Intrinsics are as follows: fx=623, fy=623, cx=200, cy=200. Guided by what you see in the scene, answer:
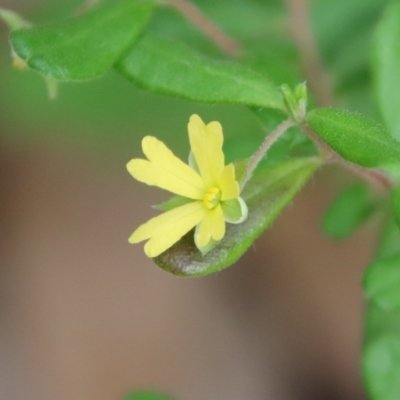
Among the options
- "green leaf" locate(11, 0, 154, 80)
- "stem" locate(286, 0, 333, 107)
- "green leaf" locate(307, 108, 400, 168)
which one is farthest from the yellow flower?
"stem" locate(286, 0, 333, 107)

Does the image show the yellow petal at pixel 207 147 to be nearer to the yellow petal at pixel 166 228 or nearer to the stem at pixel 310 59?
the yellow petal at pixel 166 228

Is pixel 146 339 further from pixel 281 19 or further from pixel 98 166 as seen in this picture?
pixel 281 19

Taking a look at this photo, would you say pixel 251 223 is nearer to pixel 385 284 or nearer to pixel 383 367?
pixel 385 284

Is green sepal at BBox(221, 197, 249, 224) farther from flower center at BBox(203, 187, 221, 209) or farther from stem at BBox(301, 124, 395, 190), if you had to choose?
stem at BBox(301, 124, 395, 190)

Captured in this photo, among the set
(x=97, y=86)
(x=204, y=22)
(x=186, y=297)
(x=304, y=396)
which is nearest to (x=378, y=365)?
(x=204, y=22)

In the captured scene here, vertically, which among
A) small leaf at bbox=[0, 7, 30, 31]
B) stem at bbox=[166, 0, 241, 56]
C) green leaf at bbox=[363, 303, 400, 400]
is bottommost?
green leaf at bbox=[363, 303, 400, 400]

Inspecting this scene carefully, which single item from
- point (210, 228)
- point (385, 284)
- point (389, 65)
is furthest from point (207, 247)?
point (389, 65)
